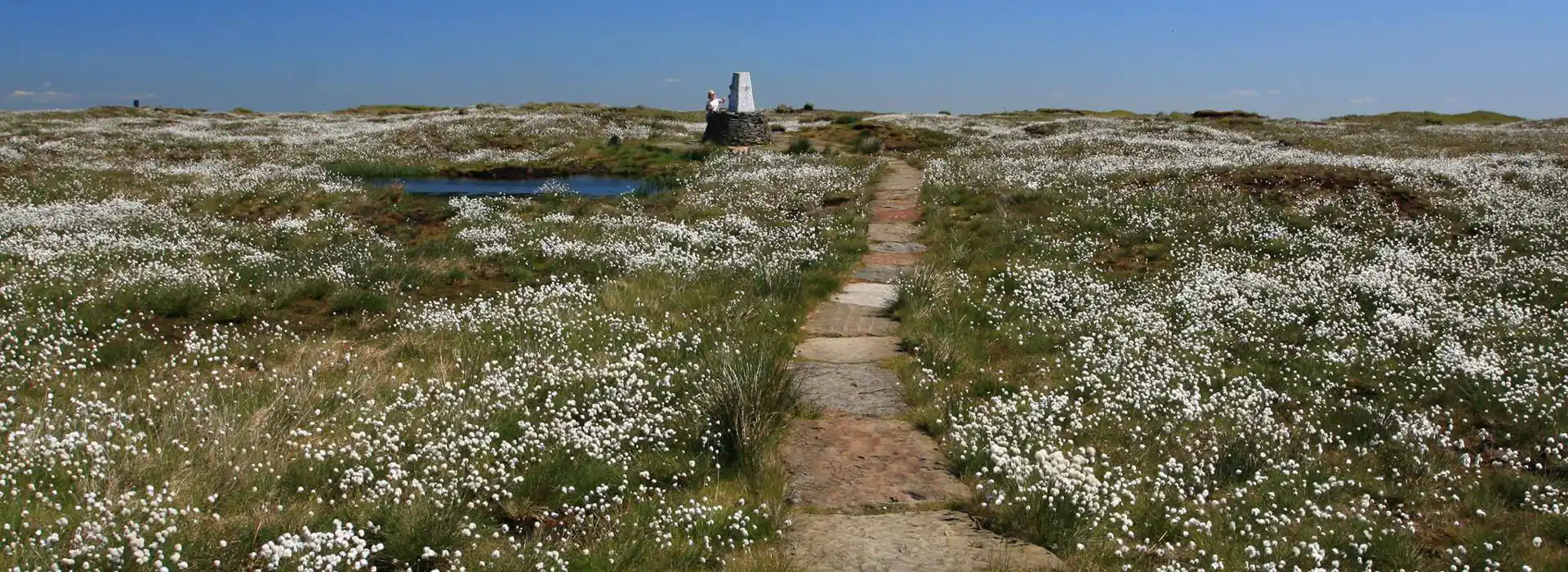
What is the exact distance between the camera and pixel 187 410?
19.8 feet

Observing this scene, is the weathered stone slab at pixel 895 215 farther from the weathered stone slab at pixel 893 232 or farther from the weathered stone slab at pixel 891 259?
the weathered stone slab at pixel 891 259

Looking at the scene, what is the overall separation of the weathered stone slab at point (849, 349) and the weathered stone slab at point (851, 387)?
7.8 inches

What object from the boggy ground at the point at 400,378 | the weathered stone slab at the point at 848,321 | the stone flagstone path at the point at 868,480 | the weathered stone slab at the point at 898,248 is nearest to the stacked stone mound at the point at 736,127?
the boggy ground at the point at 400,378

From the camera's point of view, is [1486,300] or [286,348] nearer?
[286,348]

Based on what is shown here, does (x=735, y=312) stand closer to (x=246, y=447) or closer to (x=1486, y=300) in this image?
(x=246, y=447)

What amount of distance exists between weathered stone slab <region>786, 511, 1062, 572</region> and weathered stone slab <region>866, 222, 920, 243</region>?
9834 millimetres

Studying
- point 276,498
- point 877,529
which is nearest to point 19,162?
point 276,498

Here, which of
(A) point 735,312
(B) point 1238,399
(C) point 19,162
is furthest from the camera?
(C) point 19,162

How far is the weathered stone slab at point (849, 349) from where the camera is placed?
8477 mm

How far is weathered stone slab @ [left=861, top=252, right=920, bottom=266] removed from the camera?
42.9ft

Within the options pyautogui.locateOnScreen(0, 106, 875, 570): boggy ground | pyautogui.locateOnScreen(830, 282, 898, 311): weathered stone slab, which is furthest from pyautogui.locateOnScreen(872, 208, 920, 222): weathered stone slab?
pyautogui.locateOnScreen(830, 282, 898, 311): weathered stone slab

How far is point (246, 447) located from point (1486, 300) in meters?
12.6

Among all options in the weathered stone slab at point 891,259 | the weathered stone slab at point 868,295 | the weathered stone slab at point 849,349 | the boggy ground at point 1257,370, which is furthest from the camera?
the weathered stone slab at point 891,259

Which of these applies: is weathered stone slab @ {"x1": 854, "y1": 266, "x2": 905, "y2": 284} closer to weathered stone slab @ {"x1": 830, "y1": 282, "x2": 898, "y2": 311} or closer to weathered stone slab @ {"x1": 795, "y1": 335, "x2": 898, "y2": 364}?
weathered stone slab @ {"x1": 830, "y1": 282, "x2": 898, "y2": 311}
